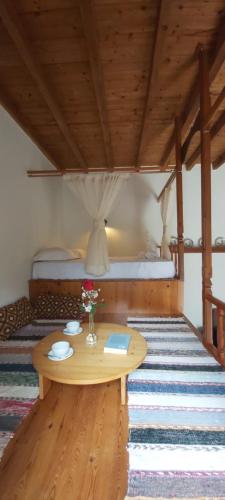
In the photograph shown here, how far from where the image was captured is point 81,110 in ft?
10.8

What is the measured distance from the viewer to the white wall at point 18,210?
2982 mm

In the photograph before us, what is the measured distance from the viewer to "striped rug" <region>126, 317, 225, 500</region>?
3.86 ft

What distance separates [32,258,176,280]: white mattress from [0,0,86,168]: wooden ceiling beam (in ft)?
6.44

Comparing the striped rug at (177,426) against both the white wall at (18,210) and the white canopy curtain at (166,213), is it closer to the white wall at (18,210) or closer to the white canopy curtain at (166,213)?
the white canopy curtain at (166,213)

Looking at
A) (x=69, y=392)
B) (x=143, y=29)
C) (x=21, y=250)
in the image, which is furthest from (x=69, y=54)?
(x=69, y=392)

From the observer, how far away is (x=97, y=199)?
3473mm

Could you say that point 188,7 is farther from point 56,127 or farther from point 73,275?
point 73,275

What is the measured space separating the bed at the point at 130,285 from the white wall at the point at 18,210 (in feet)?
1.48

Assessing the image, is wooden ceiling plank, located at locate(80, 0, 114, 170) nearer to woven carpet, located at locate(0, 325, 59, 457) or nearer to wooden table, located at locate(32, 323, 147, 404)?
wooden table, located at locate(32, 323, 147, 404)

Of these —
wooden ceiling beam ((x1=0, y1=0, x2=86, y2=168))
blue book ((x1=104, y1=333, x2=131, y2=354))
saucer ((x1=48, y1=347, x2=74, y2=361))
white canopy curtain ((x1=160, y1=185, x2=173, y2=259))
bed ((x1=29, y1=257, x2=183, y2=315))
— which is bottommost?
saucer ((x1=48, y1=347, x2=74, y2=361))

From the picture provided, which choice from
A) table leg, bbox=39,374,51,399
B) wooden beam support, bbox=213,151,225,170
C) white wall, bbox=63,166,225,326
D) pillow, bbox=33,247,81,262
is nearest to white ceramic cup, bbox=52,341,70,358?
table leg, bbox=39,374,51,399

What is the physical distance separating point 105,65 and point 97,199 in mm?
1509

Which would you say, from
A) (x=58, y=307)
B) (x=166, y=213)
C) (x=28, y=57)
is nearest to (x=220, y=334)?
(x=58, y=307)

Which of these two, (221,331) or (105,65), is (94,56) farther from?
(221,331)
